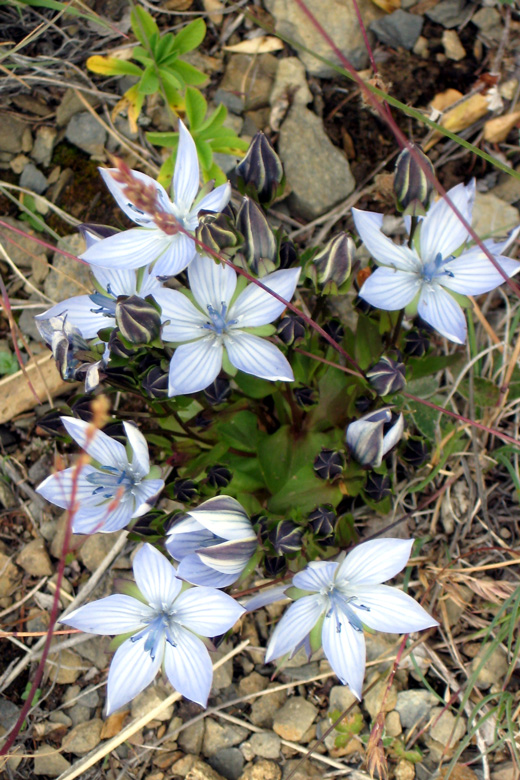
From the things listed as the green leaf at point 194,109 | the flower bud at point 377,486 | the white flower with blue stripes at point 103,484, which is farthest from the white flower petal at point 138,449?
the green leaf at point 194,109

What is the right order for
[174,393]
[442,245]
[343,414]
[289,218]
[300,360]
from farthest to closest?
[289,218] < [343,414] < [300,360] < [442,245] < [174,393]

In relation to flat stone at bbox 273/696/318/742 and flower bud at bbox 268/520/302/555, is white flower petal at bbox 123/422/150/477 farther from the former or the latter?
flat stone at bbox 273/696/318/742

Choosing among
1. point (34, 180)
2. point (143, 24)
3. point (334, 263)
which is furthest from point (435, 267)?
point (34, 180)

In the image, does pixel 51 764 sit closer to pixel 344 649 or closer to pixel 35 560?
pixel 35 560

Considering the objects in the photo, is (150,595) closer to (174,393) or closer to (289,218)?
(174,393)

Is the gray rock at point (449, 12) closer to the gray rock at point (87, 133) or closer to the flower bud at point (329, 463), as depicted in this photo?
the gray rock at point (87, 133)

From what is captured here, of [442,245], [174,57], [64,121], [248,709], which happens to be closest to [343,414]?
[442,245]
